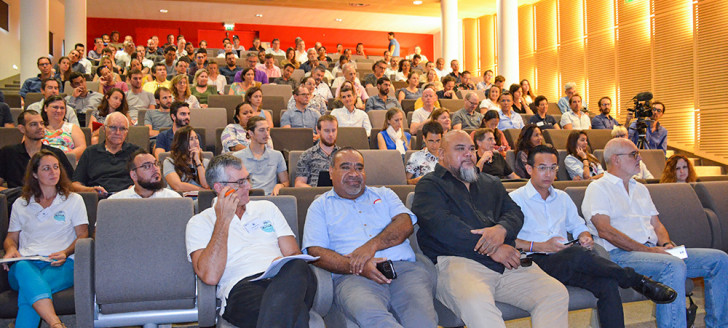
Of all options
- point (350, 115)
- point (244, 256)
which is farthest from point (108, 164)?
→ point (350, 115)

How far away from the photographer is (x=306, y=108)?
5820 mm

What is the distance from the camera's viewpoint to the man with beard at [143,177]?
2916 millimetres

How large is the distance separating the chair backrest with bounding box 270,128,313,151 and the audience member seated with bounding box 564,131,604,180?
2308 millimetres

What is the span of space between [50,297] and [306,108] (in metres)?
3.70

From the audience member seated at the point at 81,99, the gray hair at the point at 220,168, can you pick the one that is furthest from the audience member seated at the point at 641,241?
the audience member seated at the point at 81,99

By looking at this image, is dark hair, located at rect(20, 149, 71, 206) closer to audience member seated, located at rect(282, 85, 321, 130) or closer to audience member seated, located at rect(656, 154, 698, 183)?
audience member seated, located at rect(282, 85, 321, 130)

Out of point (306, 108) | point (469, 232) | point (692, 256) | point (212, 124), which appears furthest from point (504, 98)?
point (469, 232)

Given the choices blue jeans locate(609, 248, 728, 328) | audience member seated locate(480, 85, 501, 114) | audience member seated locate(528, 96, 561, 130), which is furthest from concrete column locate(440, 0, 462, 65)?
blue jeans locate(609, 248, 728, 328)

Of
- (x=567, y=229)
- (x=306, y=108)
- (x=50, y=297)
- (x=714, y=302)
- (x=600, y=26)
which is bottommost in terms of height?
(x=714, y=302)

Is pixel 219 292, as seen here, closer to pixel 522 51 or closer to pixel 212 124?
pixel 212 124

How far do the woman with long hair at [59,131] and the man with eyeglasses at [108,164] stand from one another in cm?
74

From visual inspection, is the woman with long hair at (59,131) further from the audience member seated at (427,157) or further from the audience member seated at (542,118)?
the audience member seated at (542,118)

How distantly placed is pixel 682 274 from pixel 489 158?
1.87m

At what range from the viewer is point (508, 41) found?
1030cm
